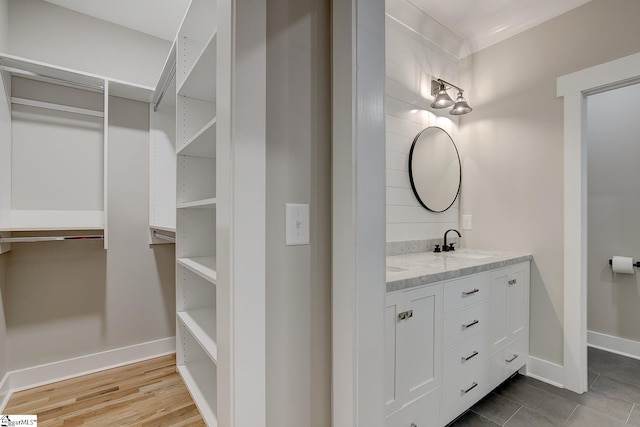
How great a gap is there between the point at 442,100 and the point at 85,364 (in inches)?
133

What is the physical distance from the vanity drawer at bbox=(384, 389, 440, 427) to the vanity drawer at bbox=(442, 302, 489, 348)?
276 mm

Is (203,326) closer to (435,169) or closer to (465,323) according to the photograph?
(465,323)

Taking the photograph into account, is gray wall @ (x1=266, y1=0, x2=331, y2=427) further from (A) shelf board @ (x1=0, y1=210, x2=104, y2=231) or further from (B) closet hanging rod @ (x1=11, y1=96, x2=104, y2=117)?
(B) closet hanging rod @ (x1=11, y1=96, x2=104, y2=117)

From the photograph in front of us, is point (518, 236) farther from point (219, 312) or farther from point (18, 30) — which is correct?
point (18, 30)

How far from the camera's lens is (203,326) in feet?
5.32

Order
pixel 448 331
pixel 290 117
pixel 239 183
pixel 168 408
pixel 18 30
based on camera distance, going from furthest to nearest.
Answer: pixel 18 30 < pixel 168 408 < pixel 448 331 < pixel 290 117 < pixel 239 183

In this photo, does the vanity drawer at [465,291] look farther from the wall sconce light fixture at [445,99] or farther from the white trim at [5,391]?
the white trim at [5,391]

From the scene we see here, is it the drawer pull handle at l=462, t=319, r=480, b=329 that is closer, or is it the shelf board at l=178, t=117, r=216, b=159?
the shelf board at l=178, t=117, r=216, b=159

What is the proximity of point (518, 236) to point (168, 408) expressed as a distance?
275 cm

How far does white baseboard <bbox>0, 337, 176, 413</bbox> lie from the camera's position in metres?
1.94

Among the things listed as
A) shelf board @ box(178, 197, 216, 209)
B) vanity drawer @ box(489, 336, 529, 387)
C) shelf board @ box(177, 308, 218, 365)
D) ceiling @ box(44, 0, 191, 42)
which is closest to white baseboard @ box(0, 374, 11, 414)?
shelf board @ box(177, 308, 218, 365)

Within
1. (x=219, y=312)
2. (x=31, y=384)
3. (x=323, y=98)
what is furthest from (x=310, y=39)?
(x=31, y=384)

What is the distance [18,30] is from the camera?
1977 mm

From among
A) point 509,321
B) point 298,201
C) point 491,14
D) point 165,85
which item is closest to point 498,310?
point 509,321
